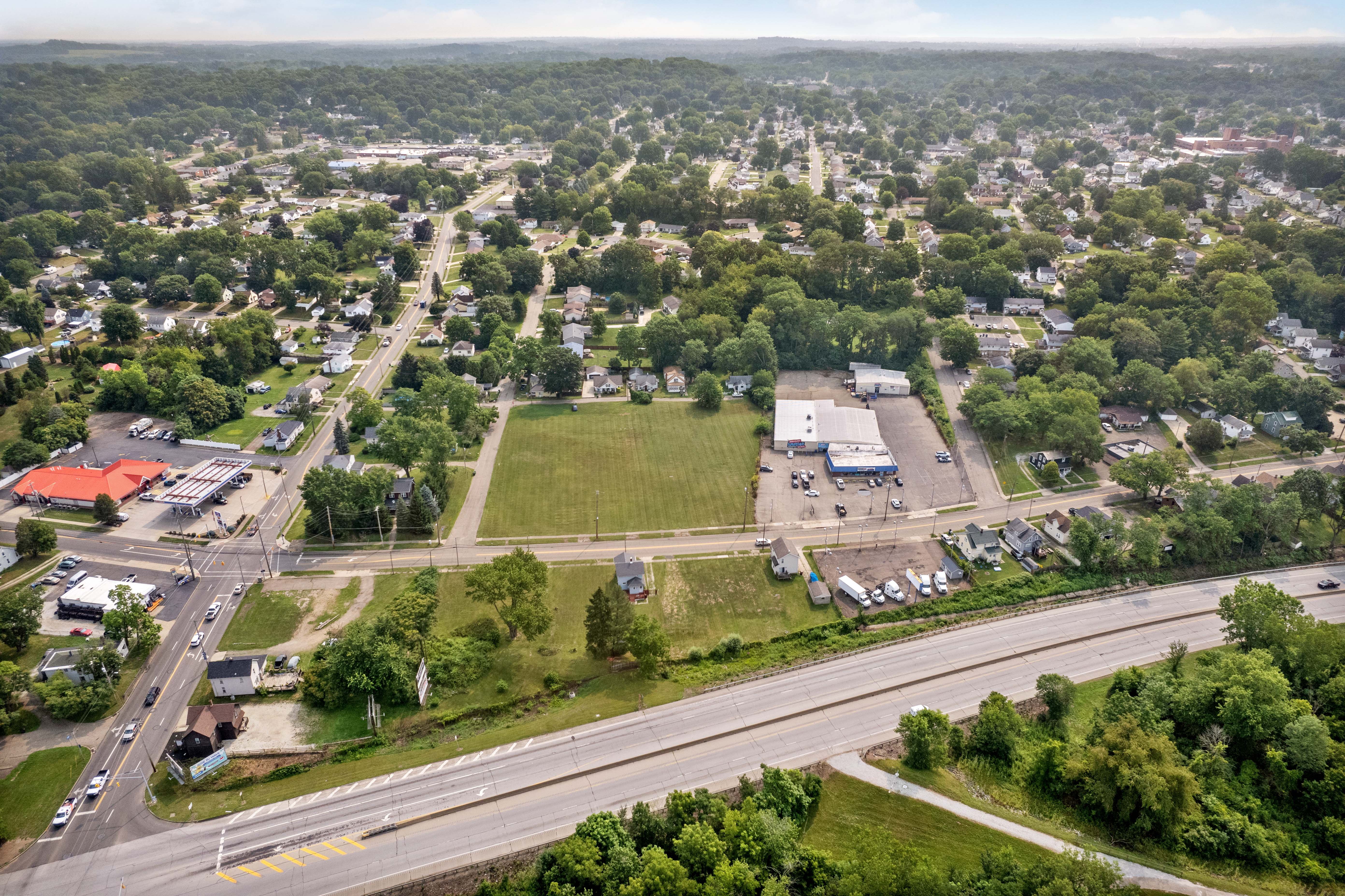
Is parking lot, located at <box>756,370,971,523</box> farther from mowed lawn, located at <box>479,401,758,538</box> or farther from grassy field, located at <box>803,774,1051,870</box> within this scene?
grassy field, located at <box>803,774,1051,870</box>

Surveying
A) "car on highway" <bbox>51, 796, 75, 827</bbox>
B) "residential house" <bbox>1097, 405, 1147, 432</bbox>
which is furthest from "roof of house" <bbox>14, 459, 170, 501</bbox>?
"residential house" <bbox>1097, 405, 1147, 432</bbox>

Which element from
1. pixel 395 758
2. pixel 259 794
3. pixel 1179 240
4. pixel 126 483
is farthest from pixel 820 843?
pixel 1179 240

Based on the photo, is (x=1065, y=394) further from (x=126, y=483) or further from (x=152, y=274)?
(x=152, y=274)

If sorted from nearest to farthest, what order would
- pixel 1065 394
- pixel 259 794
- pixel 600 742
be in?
pixel 259 794 < pixel 600 742 < pixel 1065 394

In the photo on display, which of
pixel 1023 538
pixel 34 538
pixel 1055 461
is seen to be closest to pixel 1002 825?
pixel 1023 538

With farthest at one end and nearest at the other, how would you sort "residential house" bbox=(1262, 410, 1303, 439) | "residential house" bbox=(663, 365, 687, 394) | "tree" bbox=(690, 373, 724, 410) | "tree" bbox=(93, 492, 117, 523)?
"residential house" bbox=(663, 365, 687, 394) → "tree" bbox=(690, 373, 724, 410) → "residential house" bbox=(1262, 410, 1303, 439) → "tree" bbox=(93, 492, 117, 523)

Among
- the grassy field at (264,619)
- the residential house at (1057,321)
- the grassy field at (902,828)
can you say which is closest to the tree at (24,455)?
the grassy field at (264,619)

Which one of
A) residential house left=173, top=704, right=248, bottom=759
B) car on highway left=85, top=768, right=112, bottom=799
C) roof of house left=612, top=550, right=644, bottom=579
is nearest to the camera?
car on highway left=85, top=768, right=112, bottom=799

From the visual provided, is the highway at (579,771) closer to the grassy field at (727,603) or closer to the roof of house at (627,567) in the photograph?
the grassy field at (727,603)
